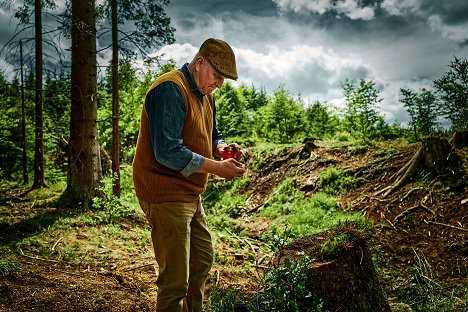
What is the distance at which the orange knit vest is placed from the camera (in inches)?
94.2

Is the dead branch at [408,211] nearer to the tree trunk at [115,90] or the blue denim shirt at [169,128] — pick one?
the blue denim shirt at [169,128]

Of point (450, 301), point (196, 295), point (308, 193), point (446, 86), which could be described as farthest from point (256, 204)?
point (446, 86)

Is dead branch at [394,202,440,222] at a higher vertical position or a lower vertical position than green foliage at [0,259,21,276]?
higher

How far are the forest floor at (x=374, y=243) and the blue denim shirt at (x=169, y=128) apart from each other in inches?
81.5

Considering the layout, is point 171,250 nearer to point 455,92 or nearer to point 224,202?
point 224,202

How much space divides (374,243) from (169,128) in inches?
195

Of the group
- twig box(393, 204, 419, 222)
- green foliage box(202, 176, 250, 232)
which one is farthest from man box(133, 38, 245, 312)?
green foliage box(202, 176, 250, 232)

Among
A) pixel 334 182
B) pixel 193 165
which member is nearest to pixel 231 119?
pixel 334 182

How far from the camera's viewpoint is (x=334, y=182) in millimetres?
9156

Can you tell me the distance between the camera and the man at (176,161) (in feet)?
7.45

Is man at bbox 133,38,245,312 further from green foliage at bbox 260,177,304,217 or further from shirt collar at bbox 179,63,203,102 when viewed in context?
green foliage at bbox 260,177,304,217

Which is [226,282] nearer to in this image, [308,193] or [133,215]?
[133,215]

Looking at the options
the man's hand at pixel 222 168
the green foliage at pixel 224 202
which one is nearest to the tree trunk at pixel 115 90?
the green foliage at pixel 224 202

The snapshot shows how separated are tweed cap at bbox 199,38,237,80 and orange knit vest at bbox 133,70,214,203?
0.24m
